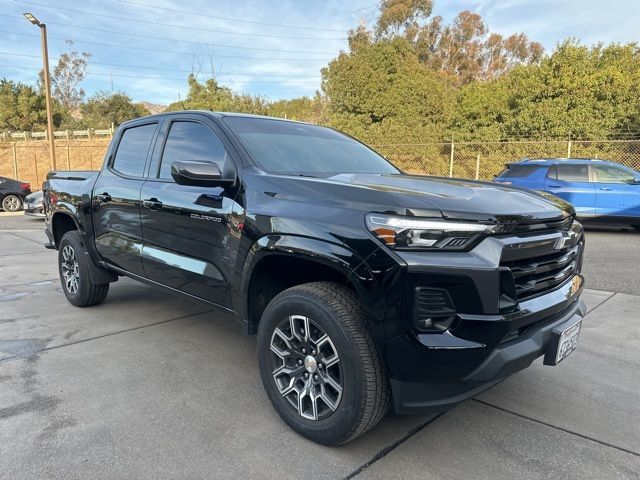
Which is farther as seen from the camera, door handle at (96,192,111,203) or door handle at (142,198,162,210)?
door handle at (96,192,111,203)

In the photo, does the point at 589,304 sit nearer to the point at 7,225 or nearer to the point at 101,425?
the point at 101,425

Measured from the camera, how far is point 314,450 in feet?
8.32

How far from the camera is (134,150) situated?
4.27 meters

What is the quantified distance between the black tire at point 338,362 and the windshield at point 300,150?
0.94 m

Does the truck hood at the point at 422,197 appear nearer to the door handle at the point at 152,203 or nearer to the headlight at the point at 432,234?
the headlight at the point at 432,234

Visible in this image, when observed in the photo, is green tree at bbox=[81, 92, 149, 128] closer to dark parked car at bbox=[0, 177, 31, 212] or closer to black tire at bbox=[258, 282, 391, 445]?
dark parked car at bbox=[0, 177, 31, 212]

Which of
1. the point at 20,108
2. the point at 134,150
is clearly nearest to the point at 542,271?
the point at 134,150

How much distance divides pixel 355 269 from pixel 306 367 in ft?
2.27

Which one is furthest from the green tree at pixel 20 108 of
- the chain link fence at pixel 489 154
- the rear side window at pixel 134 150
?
the rear side window at pixel 134 150

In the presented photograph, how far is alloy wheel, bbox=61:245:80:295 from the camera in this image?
4.97 metres

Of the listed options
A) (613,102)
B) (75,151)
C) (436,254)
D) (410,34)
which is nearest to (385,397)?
(436,254)

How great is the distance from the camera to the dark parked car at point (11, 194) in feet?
53.8

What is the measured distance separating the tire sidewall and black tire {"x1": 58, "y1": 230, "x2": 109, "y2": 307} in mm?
2811

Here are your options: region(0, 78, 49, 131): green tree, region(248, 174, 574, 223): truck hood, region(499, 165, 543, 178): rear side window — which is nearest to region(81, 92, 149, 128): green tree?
region(0, 78, 49, 131): green tree
